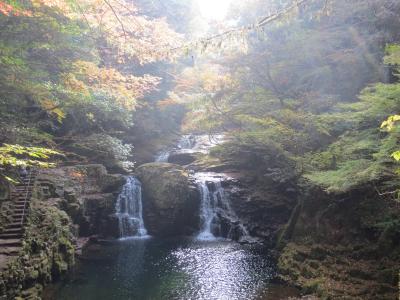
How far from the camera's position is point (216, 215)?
19781 mm

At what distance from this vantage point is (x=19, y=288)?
31.9 feet

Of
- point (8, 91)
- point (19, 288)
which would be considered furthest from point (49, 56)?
point (19, 288)

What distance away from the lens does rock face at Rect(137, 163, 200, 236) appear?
64.0ft

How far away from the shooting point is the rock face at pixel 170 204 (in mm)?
19500

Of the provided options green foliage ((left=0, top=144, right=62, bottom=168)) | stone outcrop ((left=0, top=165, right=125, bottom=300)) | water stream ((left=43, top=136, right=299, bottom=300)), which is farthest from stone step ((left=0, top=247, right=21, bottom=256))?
green foliage ((left=0, top=144, right=62, bottom=168))

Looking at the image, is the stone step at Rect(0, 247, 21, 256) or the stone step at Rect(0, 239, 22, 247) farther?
the stone step at Rect(0, 239, 22, 247)

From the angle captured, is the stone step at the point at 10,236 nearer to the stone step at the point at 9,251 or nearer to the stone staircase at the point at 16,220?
the stone staircase at the point at 16,220

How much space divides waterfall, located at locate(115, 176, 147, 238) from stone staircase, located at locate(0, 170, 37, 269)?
19.0 feet

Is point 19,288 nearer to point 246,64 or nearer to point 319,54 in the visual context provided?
point 246,64

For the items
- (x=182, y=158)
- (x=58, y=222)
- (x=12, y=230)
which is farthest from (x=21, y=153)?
(x=182, y=158)

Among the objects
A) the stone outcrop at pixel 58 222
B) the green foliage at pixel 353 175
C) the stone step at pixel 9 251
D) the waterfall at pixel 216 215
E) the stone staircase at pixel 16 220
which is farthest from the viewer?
the waterfall at pixel 216 215

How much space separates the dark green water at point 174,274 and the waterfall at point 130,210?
1.95 metres

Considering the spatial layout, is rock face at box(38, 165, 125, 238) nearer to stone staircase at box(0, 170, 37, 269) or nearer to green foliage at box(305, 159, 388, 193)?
stone staircase at box(0, 170, 37, 269)

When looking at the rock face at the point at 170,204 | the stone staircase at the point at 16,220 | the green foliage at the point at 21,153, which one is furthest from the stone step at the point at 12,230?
the rock face at the point at 170,204
